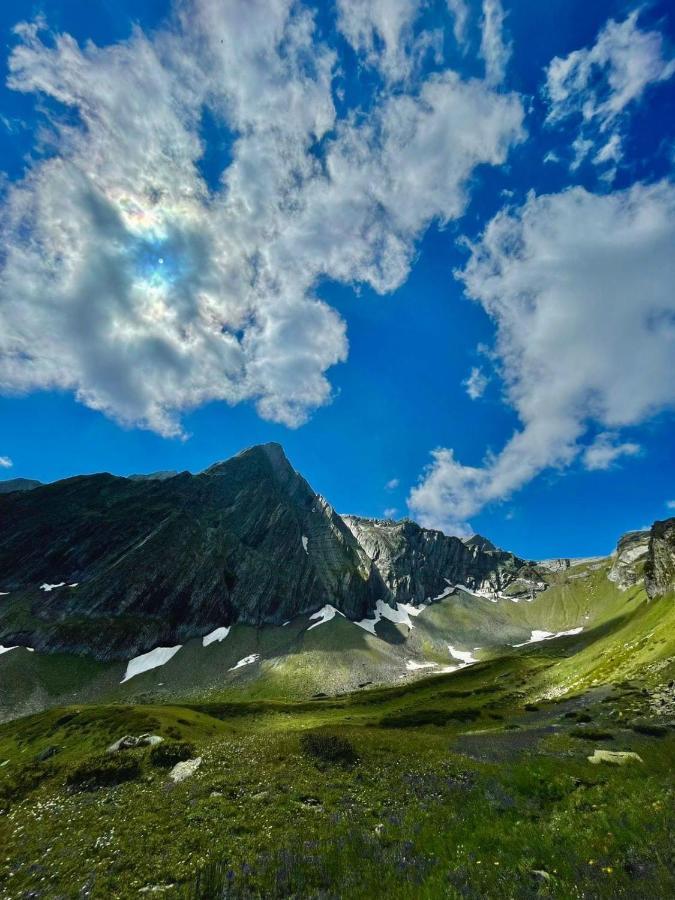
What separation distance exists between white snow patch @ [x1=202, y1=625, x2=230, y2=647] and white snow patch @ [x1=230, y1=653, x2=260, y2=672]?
21098mm

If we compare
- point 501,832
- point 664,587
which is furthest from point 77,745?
point 664,587

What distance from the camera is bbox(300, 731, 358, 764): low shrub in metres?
25.8

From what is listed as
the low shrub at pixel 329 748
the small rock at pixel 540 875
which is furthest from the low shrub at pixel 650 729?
the small rock at pixel 540 875

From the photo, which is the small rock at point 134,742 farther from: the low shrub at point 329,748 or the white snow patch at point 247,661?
the white snow patch at point 247,661

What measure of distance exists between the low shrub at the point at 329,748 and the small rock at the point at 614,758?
1408 centimetres

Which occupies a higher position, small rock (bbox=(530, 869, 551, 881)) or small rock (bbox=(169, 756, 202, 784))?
small rock (bbox=(530, 869, 551, 881))

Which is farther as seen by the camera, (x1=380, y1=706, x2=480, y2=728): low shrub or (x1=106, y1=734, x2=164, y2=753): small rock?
(x1=380, y1=706, x2=480, y2=728): low shrub

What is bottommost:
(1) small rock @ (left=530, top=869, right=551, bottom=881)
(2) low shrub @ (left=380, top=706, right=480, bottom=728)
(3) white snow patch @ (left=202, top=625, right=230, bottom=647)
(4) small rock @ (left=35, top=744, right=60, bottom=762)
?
(2) low shrub @ (left=380, top=706, right=480, bottom=728)

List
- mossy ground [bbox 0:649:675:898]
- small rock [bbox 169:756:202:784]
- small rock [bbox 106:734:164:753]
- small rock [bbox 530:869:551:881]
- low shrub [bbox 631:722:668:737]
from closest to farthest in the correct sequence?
small rock [bbox 530:869:551:881] < mossy ground [bbox 0:649:675:898] < small rock [bbox 169:756:202:784] < low shrub [bbox 631:722:668:737] < small rock [bbox 106:734:164:753]

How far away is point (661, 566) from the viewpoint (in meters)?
119

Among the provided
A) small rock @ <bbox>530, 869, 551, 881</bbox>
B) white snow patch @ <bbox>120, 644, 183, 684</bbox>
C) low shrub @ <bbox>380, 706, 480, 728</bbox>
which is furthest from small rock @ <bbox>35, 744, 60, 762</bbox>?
white snow patch @ <bbox>120, 644, 183, 684</bbox>

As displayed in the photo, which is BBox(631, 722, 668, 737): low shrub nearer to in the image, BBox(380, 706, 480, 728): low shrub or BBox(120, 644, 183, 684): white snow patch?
BBox(380, 706, 480, 728): low shrub

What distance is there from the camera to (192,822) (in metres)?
17.4

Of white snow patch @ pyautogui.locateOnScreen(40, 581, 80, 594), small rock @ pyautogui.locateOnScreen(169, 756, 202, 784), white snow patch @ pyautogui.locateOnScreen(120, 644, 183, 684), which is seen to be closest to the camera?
small rock @ pyautogui.locateOnScreen(169, 756, 202, 784)
